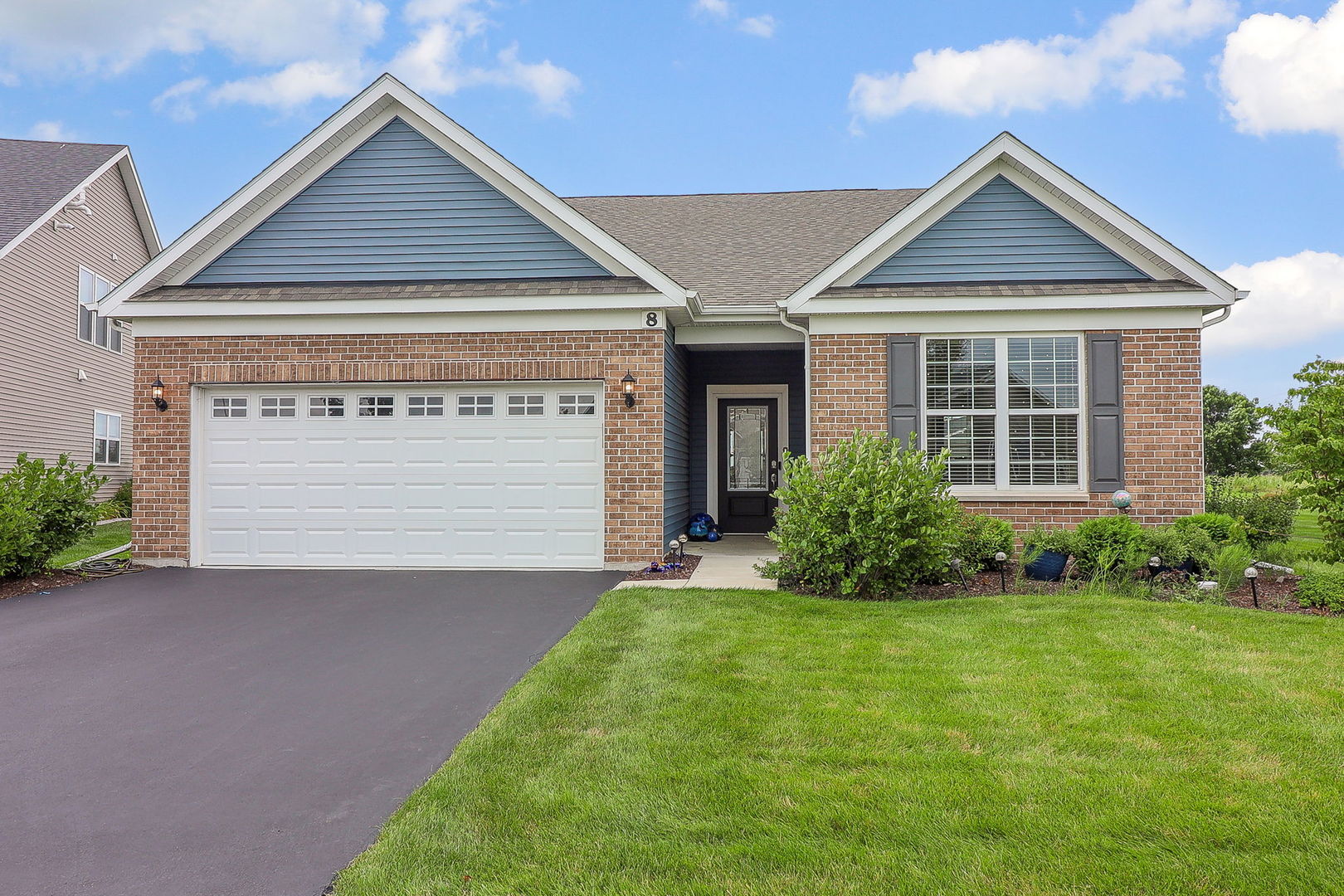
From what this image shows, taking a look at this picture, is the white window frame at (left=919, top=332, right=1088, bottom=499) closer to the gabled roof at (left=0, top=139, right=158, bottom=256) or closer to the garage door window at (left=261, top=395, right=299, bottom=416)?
the garage door window at (left=261, top=395, right=299, bottom=416)

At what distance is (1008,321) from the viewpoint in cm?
921

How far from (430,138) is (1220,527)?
9.99 m

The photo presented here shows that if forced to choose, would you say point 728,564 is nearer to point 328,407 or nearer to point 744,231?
point 328,407

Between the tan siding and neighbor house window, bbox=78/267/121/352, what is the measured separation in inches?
6.4

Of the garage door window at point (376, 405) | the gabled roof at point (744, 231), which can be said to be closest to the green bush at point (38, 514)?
the garage door window at point (376, 405)

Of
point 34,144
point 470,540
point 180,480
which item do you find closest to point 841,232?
point 470,540

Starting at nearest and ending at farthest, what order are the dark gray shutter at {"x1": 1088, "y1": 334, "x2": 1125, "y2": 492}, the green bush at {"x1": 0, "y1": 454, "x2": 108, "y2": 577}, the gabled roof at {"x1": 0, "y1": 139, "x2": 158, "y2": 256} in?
1. the green bush at {"x1": 0, "y1": 454, "x2": 108, "y2": 577}
2. the dark gray shutter at {"x1": 1088, "y1": 334, "x2": 1125, "y2": 492}
3. the gabled roof at {"x1": 0, "y1": 139, "x2": 158, "y2": 256}

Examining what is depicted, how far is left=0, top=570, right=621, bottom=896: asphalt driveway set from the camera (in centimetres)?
292

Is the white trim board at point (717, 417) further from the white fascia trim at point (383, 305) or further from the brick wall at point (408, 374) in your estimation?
the white fascia trim at point (383, 305)

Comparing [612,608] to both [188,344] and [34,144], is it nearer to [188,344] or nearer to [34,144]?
[188,344]

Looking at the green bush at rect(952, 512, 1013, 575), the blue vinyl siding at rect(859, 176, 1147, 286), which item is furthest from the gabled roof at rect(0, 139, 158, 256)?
the green bush at rect(952, 512, 1013, 575)

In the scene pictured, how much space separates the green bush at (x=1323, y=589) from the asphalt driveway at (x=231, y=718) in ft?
20.5

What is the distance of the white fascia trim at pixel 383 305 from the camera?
29.9ft

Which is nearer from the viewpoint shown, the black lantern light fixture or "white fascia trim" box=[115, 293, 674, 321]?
"white fascia trim" box=[115, 293, 674, 321]
